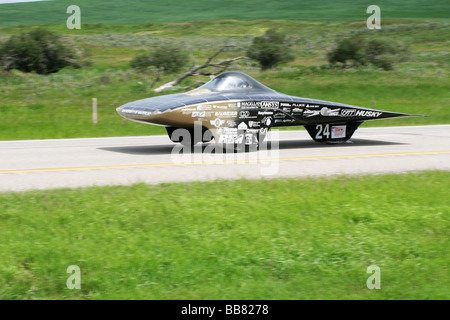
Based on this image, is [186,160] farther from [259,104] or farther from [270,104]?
[270,104]

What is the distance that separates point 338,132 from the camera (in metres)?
14.5

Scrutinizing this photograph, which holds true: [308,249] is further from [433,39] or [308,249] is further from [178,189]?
[433,39]

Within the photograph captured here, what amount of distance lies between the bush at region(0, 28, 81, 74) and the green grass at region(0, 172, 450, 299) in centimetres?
2867

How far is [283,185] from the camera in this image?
28.3 ft

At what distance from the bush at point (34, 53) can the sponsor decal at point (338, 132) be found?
24.3m

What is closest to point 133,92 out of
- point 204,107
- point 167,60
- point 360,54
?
point 167,60

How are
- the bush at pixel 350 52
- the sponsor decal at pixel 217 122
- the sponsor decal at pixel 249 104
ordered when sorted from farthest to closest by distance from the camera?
1. the bush at pixel 350 52
2. the sponsor decal at pixel 249 104
3. the sponsor decal at pixel 217 122

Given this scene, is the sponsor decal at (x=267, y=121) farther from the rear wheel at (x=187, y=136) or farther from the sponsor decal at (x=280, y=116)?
the rear wheel at (x=187, y=136)

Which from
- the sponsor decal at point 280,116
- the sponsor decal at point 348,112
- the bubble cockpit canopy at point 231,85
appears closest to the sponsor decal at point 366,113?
the sponsor decal at point 348,112

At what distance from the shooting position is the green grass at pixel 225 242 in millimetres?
5281

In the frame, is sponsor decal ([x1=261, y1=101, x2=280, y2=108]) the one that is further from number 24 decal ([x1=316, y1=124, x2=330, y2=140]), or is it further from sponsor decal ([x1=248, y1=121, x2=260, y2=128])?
number 24 decal ([x1=316, y1=124, x2=330, y2=140])

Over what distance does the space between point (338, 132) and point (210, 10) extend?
250 ft

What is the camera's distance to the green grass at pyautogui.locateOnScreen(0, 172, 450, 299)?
528 cm

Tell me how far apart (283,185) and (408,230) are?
221 centimetres
